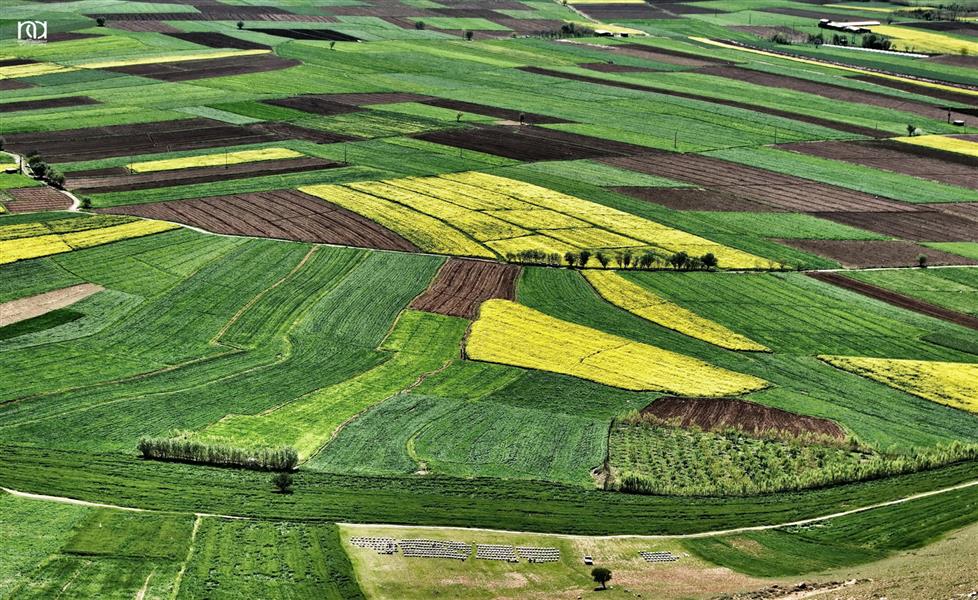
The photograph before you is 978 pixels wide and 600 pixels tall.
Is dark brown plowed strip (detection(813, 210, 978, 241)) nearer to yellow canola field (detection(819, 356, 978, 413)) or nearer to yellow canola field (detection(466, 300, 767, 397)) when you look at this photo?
yellow canola field (detection(819, 356, 978, 413))

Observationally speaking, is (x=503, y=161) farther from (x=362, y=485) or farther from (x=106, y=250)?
(x=362, y=485)

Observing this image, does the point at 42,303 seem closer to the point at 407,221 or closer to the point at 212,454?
the point at 212,454

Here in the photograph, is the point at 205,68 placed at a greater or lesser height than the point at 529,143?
greater

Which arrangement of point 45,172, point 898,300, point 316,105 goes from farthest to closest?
point 316,105 → point 45,172 → point 898,300

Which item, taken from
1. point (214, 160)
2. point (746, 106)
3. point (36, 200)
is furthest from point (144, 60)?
point (746, 106)

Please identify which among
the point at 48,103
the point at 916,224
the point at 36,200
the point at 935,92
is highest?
the point at 935,92

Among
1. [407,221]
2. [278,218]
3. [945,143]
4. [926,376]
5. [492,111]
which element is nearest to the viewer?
[926,376]

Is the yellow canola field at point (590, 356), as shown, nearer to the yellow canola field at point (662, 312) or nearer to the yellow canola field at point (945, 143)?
the yellow canola field at point (662, 312)

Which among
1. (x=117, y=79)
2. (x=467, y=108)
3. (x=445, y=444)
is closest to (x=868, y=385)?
(x=445, y=444)
